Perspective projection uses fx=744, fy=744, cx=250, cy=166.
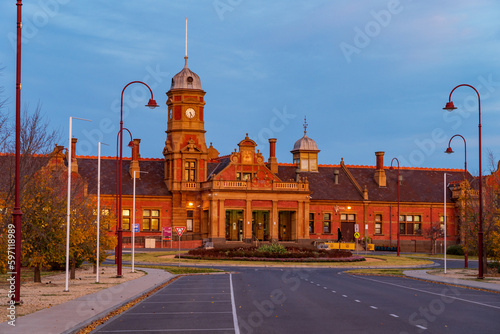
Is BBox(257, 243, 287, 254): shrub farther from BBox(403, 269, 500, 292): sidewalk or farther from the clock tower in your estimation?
the clock tower

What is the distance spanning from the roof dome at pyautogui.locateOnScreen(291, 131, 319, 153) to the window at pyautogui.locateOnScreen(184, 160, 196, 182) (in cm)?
1431

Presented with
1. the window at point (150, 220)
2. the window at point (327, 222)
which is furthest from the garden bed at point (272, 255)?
the window at point (327, 222)

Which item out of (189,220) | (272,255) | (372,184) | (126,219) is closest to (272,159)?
(189,220)

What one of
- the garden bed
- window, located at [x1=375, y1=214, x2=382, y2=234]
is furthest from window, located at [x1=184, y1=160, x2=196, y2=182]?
window, located at [x1=375, y1=214, x2=382, y2=234]

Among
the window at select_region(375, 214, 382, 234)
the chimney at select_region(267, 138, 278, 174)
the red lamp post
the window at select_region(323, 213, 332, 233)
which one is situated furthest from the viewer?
the chimney at select_region(267, 138, 278, 174)

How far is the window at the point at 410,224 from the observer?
84.8 meters

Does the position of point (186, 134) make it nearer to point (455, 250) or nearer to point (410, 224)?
point (410, 224)

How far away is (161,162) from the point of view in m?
83.4

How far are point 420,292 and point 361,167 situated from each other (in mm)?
60454

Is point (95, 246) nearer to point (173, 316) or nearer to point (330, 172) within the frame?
point (173, 316)

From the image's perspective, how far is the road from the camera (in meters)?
17.5

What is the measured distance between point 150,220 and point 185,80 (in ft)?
50.1

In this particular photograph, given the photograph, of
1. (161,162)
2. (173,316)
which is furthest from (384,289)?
(161,162)

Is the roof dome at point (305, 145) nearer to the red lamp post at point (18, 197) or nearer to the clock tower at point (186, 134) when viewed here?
the clock tower at point (186, 134)
